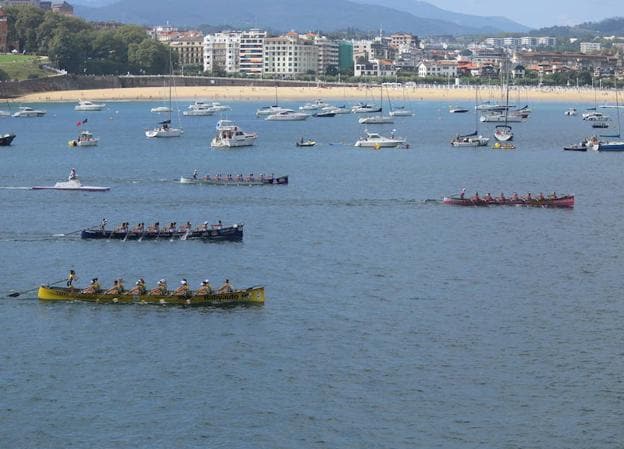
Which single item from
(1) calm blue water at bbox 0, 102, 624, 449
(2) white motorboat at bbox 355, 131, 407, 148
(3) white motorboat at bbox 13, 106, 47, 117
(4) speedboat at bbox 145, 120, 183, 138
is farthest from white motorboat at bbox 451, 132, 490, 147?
(3) white motorboat at bbox 13, 106, 47, 117

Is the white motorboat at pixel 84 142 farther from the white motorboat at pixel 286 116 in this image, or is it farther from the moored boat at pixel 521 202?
the moored boat at pixel 521 202

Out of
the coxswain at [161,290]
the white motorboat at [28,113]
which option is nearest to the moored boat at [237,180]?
the coxswain at [161,290]

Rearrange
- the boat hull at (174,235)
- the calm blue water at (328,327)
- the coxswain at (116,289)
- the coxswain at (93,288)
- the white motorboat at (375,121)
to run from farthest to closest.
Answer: the white motorboat at (375,121) < the boat hull at (174,235) < the coxswain at (93,288) < the coxswain at (116,289) < the calm blue water at (328,327)

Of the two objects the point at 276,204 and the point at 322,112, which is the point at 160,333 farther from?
the point at 322,112

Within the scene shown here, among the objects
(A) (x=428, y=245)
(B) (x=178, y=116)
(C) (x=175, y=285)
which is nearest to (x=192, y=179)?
(A) (x=428, y=245)

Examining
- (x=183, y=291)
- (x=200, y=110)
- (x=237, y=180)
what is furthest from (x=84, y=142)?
(x=183, y=291)
